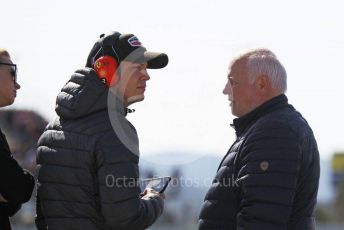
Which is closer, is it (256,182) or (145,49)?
(256,182)

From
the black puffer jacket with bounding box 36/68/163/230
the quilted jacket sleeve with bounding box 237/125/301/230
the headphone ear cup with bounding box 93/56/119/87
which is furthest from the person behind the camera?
the headphone ear cup with bounding box 93/56/119/87

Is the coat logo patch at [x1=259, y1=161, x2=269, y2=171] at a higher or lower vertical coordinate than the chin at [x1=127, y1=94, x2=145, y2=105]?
lower

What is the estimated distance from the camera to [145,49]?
509 cm

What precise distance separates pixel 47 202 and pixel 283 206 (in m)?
1.36

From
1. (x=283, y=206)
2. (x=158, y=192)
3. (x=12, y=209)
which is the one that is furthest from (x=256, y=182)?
(x=12, y=209)

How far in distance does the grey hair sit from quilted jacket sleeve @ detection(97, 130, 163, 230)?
864 mm

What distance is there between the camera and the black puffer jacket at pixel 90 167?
4.68 metres

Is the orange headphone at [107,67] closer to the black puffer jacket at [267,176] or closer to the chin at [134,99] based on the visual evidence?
the chin at [134,99]

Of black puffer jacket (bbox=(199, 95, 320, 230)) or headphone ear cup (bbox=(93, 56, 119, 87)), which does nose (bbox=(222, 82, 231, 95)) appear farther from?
headphone ear cup (bbox=(93, 56, 119, 87))

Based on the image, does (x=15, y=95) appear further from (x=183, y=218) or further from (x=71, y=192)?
(x=183, y=218)

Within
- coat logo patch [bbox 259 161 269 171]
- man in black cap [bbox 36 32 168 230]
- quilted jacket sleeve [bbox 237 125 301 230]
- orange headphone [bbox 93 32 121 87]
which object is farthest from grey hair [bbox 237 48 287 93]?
orange headphone [bbox 93 32 121 87]

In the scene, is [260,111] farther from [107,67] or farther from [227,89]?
[107,67]

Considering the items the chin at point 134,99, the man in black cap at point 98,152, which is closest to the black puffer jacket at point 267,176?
the man in black cap at point 98,152

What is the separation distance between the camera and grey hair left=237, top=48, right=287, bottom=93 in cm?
489
